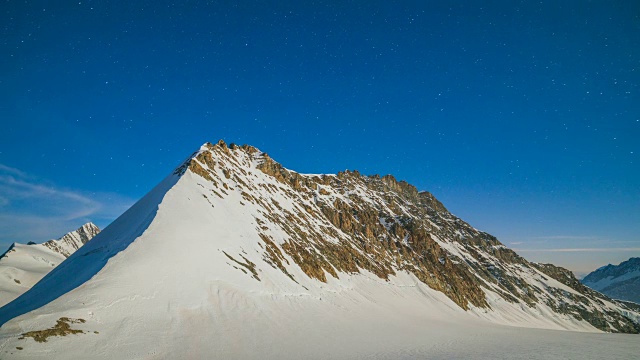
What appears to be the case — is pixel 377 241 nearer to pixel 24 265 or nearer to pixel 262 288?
pixel 262 288

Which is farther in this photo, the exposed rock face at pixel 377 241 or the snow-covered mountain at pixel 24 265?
the snow-covered mountain at pixel 24 265

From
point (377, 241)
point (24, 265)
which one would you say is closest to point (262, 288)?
point (377, 241)

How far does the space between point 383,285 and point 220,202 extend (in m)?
41.6

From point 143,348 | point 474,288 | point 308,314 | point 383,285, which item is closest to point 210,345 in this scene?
point 143,348

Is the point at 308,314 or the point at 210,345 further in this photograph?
the point at 308,314

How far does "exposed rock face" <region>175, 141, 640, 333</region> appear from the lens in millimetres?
62375

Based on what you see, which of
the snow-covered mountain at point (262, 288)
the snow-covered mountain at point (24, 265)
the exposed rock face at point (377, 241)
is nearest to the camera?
the snow-covered mountain at point (262, 288)

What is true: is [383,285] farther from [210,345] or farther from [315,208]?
[210,345]

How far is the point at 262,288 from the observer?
37.2 metres

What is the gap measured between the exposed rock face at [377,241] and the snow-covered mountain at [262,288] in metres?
0.58

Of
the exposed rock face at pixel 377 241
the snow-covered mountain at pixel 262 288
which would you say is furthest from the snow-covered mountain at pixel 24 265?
the snow-covered mountain at pixel 262 288

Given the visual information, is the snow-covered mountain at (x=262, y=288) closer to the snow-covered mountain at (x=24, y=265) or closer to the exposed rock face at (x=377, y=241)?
the exposed rock face at (x=377, y=241)

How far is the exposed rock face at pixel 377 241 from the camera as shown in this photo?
205 ft

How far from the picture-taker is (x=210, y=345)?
867 inches
